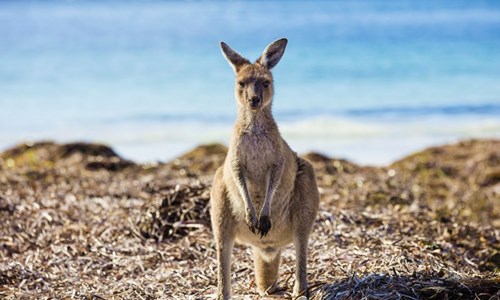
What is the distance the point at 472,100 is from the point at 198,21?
20527mm

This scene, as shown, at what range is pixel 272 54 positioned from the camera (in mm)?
4375

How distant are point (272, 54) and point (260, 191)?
764mm

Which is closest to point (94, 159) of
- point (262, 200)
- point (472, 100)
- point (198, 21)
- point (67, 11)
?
point (262, 200)

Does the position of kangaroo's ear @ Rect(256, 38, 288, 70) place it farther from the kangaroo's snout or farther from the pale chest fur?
the pale chest fur

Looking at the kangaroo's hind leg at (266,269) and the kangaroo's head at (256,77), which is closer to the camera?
the kangaroo's head at (256,77)

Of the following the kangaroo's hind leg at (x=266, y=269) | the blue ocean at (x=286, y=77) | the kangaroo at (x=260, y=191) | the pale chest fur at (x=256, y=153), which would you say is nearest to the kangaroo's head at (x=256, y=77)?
the kangaroo at (x=260, y=191)

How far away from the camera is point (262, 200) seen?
4.26 meters

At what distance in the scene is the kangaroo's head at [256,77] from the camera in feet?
13.6

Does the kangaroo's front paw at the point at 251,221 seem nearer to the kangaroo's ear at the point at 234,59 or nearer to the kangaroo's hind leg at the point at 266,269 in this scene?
the kangaroo's hind leg at the point at 266,269

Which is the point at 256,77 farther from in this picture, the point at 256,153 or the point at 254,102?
the point at 256,153

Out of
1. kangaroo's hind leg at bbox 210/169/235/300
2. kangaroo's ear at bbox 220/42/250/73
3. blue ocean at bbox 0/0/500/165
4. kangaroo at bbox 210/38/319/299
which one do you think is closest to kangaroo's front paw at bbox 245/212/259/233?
kangaroo at bbox 210/38/319/299

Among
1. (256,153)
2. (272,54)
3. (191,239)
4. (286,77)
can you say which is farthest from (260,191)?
(286,77)

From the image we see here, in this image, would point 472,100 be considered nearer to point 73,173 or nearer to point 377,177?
point 377,177

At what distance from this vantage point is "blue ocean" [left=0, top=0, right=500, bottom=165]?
52.0 feet
